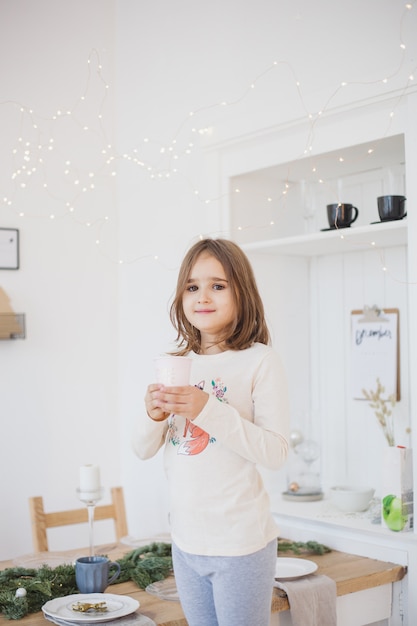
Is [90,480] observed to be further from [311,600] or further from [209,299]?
[209,299]

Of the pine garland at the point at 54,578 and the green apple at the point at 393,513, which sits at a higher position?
the green apple at the point at 393,513

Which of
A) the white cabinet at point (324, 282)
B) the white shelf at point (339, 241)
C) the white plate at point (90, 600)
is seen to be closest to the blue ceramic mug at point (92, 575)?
the white plate at point (90, 600)

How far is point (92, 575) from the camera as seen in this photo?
187cm

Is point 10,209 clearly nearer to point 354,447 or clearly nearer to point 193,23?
point 193,23

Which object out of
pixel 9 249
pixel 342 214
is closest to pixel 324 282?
pixel 342 214

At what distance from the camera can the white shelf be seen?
226 cm

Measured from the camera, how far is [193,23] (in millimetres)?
2832

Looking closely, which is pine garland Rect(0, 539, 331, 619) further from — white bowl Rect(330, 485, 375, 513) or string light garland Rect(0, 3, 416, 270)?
string light garland Rect(0, 3, 416, 270)

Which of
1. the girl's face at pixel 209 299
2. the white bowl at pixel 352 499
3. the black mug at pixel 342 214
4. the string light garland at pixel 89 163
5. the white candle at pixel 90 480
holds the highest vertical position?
the string light garland at pixel 89 163

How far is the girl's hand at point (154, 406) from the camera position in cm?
155

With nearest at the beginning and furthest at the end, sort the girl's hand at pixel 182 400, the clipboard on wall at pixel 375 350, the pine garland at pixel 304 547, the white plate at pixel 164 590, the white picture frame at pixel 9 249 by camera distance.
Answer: the girl's hand at pixel 182 400 → the white plate at pixel 164 590 → the pine garland at pixel 304 547 → the clipboard on wall at pixel 375 350 → the white picture frame at pixel 9 249

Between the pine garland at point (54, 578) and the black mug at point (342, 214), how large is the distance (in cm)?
106

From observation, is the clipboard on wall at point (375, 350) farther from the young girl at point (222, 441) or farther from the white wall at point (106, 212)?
the young girl at point (222, 441)

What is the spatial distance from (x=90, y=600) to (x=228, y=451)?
527mm
